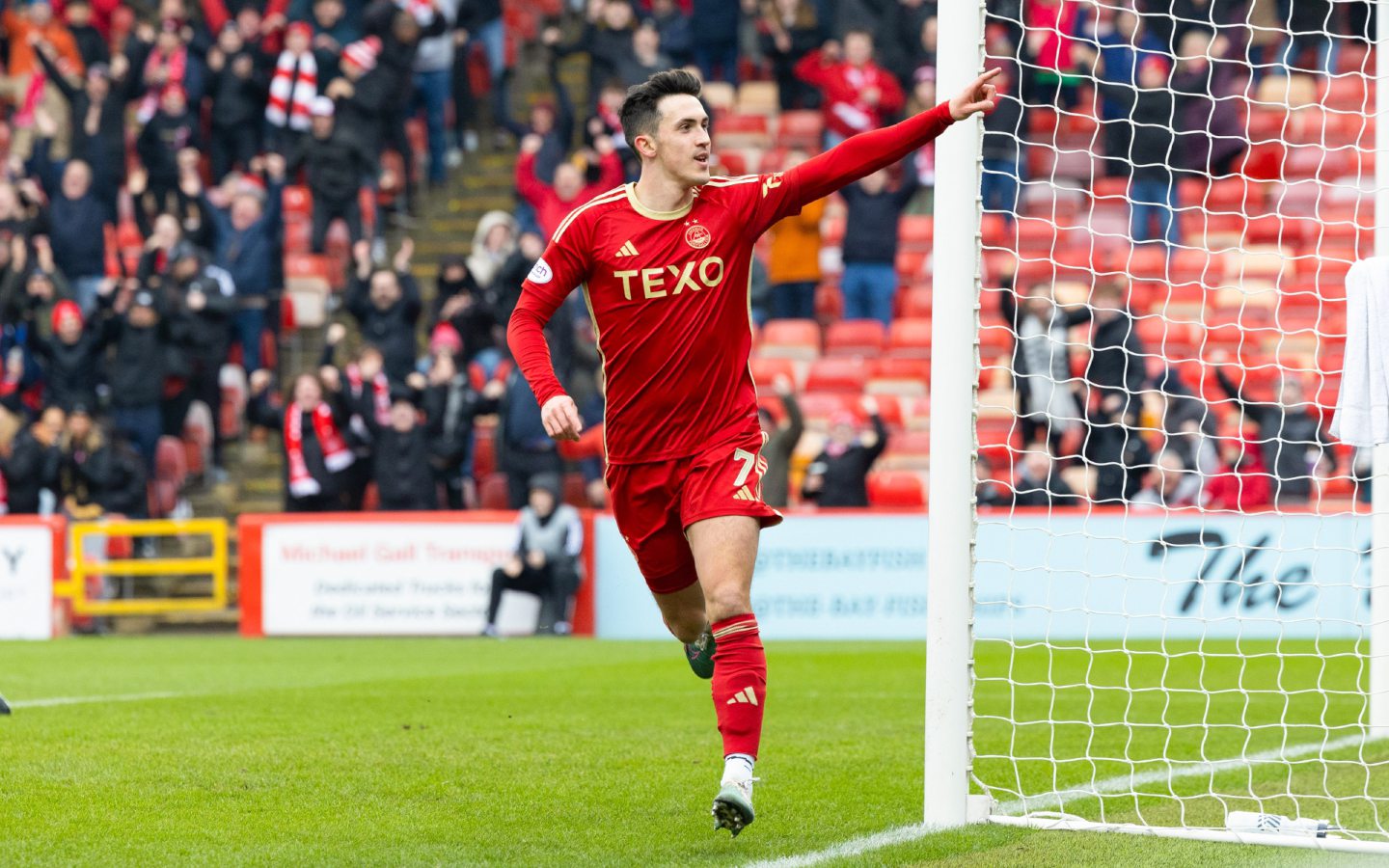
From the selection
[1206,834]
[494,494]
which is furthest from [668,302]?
[494,494]

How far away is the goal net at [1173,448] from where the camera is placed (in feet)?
24.8

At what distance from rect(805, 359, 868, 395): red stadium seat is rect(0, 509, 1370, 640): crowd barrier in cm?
257

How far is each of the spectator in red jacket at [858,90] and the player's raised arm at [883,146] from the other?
501 inches

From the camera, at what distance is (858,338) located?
1806 centimetres

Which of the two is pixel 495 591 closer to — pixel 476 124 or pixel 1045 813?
pixel 476 124

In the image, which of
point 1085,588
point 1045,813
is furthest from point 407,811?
point 1085,588

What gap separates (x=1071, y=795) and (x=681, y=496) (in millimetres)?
1719

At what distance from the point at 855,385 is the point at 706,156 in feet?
40.0

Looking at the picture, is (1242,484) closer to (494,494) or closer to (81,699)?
(494,494)

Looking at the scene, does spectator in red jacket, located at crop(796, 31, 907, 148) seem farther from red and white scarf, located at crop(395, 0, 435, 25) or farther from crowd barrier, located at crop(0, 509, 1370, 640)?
crowd barrier, located at crop(0, 509, 1370, 640)

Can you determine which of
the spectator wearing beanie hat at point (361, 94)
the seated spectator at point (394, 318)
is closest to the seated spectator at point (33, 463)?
the seated spectator at point (394, 318)

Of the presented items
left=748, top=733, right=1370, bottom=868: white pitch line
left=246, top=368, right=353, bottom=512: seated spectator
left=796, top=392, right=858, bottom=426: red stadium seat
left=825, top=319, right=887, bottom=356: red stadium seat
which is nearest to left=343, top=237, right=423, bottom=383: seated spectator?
left=246, top=368, right=353, bottom=512: seated spectator

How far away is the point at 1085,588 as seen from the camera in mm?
14484

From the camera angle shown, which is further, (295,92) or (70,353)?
(295,92)
